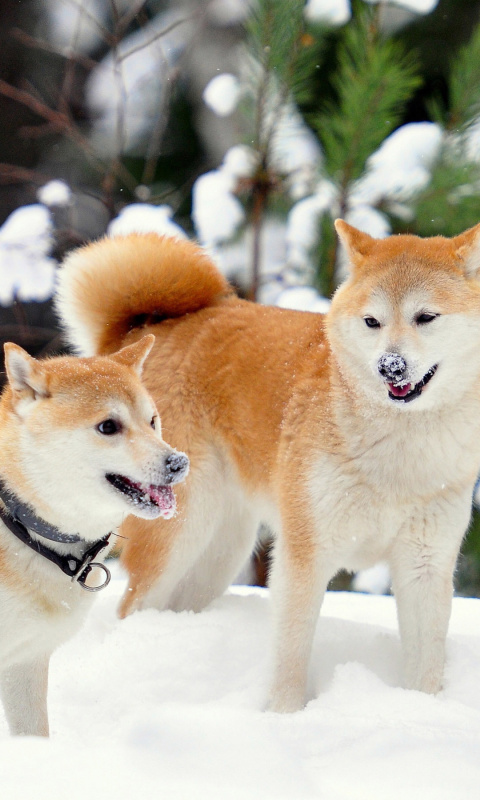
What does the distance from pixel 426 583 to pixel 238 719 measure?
2.66 feet

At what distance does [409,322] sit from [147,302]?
1203 mm

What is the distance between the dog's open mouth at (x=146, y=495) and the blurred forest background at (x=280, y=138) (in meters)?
2.35

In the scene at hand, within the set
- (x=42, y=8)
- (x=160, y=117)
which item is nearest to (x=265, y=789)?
(x=160, y=117)

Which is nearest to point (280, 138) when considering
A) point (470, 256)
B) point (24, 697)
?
point (470, 256)

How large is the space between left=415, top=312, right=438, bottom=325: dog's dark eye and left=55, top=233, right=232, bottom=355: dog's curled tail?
1.14 m

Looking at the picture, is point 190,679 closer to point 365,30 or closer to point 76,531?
point 76,531

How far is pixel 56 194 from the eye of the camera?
17.4 feet

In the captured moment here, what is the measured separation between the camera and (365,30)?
13.8ft

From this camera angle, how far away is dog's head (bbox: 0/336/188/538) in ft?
6.50

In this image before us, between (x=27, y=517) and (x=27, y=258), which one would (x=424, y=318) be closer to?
(x=27, y=517)

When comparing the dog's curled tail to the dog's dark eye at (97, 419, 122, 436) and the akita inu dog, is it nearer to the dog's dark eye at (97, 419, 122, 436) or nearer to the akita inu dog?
the akita inu dog

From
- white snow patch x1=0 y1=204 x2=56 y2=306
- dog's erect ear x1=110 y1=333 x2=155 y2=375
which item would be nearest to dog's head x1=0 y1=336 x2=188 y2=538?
dog's erect ear x1=110 y1=333 x2=155 y2=375

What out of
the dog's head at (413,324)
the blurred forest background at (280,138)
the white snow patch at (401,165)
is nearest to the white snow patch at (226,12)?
the blurred forest background at (280,138)

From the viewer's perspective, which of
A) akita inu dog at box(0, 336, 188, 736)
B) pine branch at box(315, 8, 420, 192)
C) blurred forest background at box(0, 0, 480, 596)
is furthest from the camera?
blurred forest background at box(0, 0, 480, 596)
